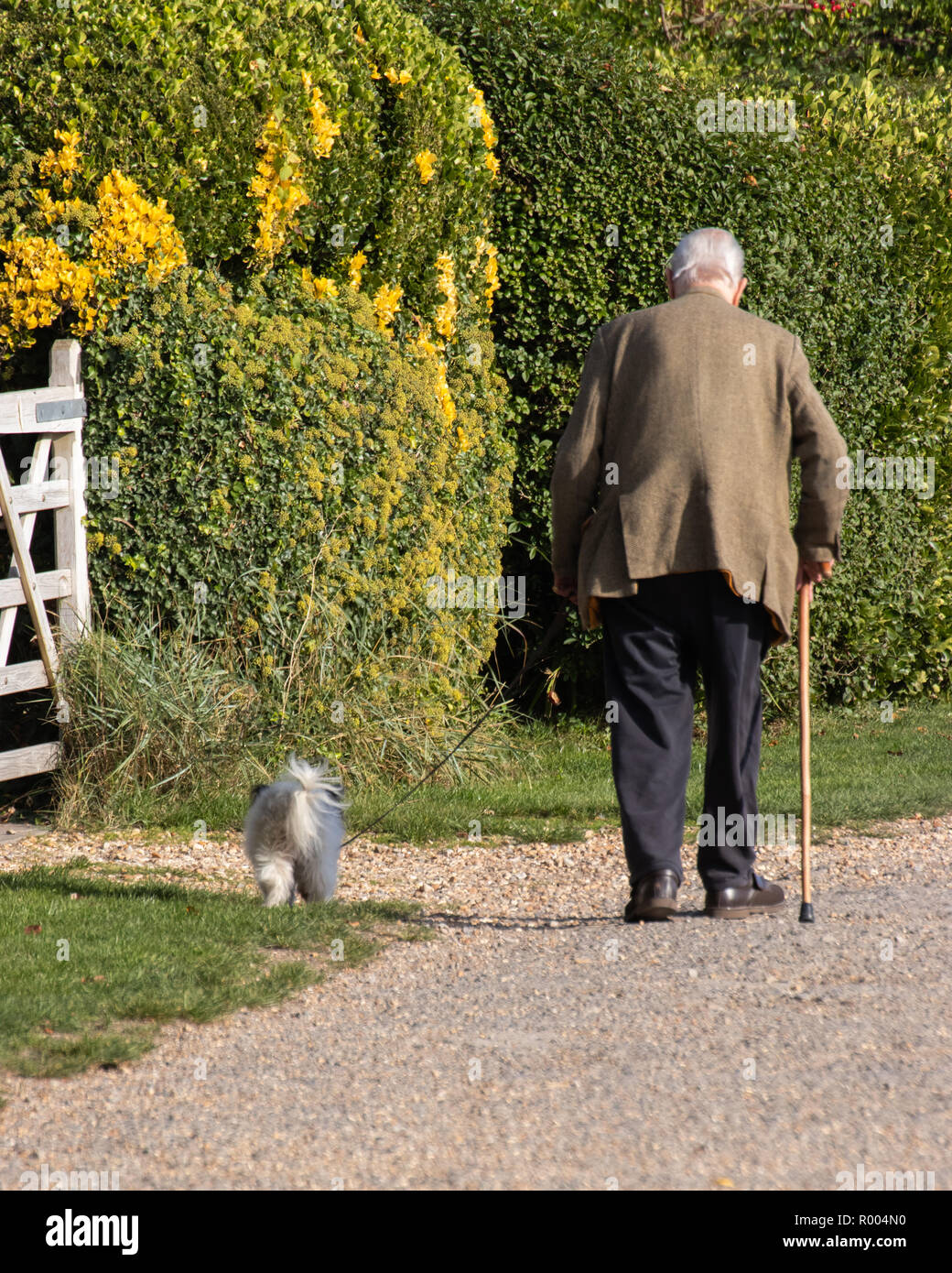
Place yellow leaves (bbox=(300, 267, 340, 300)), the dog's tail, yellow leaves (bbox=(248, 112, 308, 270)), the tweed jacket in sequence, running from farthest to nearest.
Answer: yellow leaves (bbox=(300, 267, 340, 300))
yellow leaves (bbox=(248, 112, 308, 270))
the dog's tail
the tweed jacket

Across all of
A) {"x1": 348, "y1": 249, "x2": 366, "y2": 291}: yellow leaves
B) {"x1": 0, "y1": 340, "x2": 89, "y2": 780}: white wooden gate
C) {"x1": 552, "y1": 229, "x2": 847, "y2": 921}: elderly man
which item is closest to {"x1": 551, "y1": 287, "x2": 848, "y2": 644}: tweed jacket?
{"x1": 552, "y1": 229, "x2": 847, "y2": 921}: elderly man

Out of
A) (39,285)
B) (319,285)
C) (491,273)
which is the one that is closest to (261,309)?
(319,285)

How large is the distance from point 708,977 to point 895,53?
580 inches

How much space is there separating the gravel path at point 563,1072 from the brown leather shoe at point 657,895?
7 centimetres

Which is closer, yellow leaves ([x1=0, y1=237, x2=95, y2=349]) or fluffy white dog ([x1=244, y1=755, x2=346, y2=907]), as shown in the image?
fluffy white dog ([x1=244, y1=755, x2=346, y2=907])

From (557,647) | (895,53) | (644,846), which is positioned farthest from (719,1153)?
(895,53)

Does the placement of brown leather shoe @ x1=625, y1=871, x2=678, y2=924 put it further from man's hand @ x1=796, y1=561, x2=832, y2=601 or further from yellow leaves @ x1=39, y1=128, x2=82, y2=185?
yellow leaves @ x1=39, y1=128, x2=82, y2=185

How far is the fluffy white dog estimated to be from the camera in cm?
495

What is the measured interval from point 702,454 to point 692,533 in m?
0.25

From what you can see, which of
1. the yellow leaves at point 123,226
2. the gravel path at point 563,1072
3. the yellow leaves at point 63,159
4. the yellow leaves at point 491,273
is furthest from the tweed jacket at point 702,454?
the yellow leaves at point 491,273

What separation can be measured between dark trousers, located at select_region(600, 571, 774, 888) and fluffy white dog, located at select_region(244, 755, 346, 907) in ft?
3.43

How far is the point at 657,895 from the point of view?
4.67 meters

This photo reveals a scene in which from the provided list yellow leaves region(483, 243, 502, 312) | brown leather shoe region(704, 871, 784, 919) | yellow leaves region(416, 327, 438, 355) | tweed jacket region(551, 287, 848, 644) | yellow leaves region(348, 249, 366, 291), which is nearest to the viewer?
tweed jacket region(551, 287, 848, 644)

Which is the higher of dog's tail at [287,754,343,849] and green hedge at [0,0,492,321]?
green hedge at [0,0,492,321]
